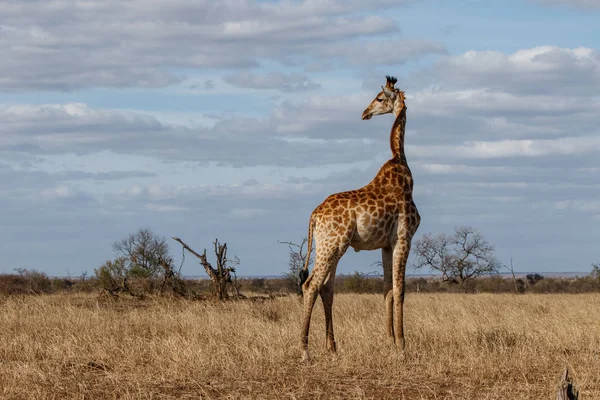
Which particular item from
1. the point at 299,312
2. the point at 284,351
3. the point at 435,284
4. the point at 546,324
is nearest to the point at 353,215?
the point at 284,351

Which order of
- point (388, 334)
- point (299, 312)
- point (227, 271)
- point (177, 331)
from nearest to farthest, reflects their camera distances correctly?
point (388, 334) → point (177, 331) → point (299, 312) → point (227, 271)

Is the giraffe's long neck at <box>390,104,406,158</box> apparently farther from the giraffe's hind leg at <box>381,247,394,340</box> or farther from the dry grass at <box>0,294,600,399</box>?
the dry grass at <box>0,294,600,399</box>

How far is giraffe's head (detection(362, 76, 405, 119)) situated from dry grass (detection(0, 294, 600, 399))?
357 centimetres

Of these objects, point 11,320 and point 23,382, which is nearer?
point 23,382

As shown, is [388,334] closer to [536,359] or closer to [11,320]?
[536,359]

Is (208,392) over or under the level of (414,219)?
under

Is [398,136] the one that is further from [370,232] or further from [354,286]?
[354,286]

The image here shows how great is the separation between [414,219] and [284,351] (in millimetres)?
2721

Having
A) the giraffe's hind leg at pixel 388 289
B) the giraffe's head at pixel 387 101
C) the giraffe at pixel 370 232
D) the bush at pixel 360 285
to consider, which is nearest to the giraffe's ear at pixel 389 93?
the giraffe's head at pixel 387 101

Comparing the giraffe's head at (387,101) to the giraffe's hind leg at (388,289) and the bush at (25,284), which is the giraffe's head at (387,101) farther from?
the bush at (25,284)

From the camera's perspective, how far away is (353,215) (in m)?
11.4

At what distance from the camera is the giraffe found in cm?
1138

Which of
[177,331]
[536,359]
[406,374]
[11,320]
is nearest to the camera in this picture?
[406,374]

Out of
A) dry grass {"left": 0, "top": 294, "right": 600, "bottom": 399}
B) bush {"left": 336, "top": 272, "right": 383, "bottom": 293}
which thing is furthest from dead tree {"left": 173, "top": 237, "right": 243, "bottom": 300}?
bush {"left": 336, "top": 272, "right": 383, "bottom": 293}
